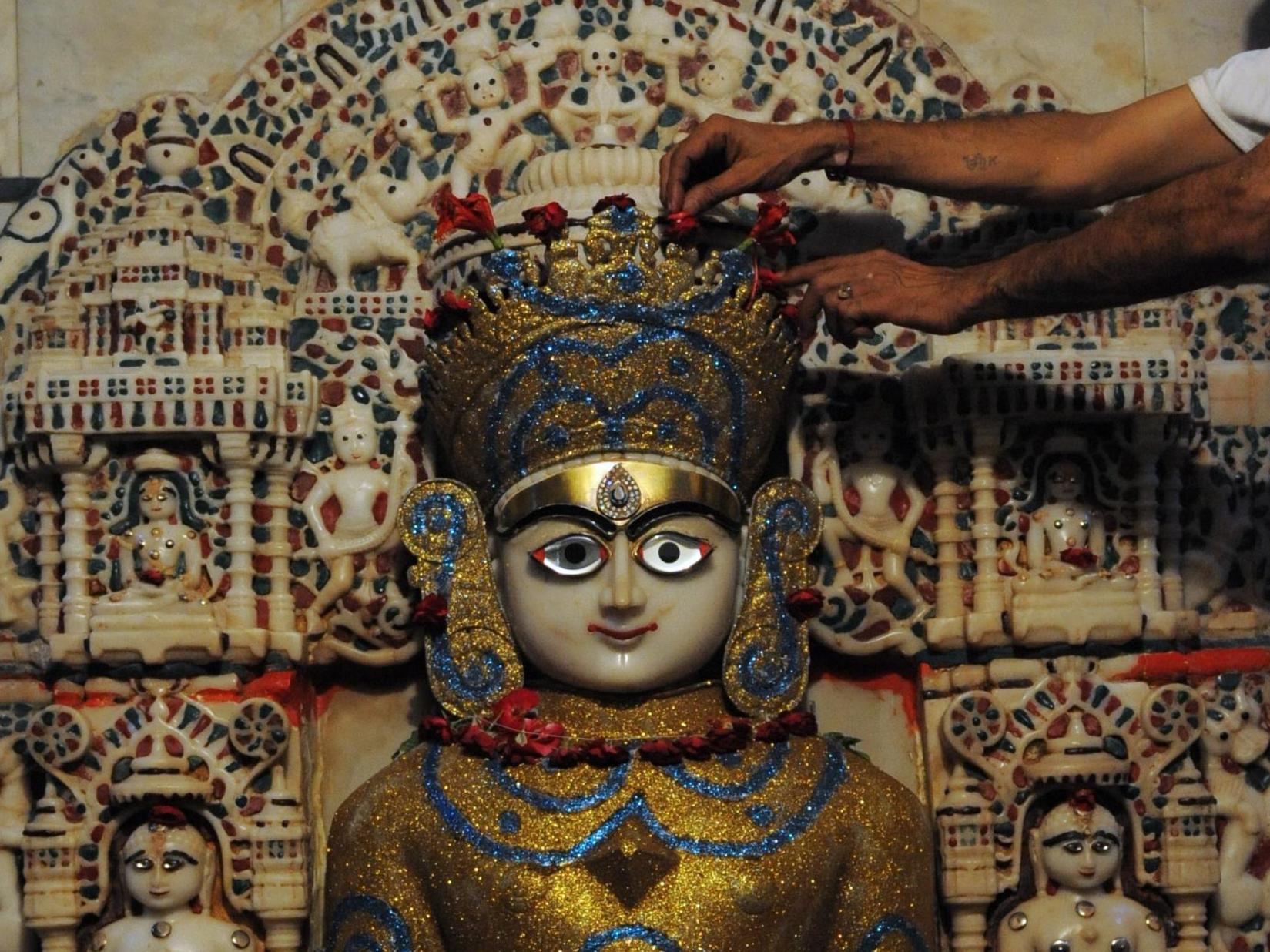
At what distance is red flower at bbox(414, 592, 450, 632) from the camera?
6480mm

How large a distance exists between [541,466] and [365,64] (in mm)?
1289

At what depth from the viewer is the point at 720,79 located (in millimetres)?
7105

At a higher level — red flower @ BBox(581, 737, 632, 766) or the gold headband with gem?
the gold headband with gem

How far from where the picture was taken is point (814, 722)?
6.57 m

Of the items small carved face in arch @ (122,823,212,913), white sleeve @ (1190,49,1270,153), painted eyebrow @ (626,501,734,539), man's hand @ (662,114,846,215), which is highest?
white sleeve @ (1190,49,1270,153)

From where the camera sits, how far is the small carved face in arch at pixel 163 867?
21.4ft

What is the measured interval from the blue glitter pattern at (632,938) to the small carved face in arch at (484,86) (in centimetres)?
205

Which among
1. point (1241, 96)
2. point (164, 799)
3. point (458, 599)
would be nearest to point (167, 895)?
point (164, 799)

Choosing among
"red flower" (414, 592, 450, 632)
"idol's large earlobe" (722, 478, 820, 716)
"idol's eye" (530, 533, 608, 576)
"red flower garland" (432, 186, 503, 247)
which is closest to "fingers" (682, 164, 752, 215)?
"red flower garland" (432, 186, 503, 247)

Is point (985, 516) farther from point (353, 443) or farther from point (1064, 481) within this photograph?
point (353, 443)

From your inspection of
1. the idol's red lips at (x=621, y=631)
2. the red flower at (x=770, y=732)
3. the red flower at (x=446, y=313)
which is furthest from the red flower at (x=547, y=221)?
the red flower at (x=770, y=732)

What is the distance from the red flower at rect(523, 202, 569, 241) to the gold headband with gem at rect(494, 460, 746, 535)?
0.50 metres

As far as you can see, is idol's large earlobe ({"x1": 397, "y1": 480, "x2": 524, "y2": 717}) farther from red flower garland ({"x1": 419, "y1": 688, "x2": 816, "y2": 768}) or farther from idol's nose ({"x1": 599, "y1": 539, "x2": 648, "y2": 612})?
idol's nose ({"x1": 599, "y1": 539, "x2": 648, "y2": 612})

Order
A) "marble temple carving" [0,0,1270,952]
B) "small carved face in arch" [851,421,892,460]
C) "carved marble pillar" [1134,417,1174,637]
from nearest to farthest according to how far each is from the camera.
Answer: "marble temple carving" [0,0,1270,952] < "carved marble pillar" [1134,417,1174,637] < "small carved face in arch" [851,421,892,460]
